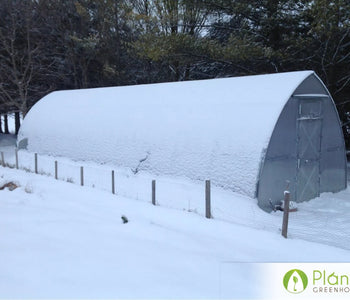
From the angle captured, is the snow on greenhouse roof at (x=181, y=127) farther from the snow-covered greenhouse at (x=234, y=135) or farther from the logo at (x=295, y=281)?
the logo at (x=295, y=281)

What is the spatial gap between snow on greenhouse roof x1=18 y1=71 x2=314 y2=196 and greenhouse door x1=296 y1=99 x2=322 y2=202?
119cm

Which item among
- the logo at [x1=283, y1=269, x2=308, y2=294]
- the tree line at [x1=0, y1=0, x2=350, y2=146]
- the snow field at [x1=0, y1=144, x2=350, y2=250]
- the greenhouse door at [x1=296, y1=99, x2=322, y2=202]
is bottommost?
the snow field at [x1=0, y1=144, x2=350, y2=250]

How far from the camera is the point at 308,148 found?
39.3 ft

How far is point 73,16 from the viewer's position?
1180 inches

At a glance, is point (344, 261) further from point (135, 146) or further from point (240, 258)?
point (135, 146)

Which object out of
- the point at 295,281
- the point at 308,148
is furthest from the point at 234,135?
the point at 295,281

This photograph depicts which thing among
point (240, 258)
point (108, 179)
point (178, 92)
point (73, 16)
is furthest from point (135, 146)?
point (73, 16)

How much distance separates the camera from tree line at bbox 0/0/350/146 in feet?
61.5

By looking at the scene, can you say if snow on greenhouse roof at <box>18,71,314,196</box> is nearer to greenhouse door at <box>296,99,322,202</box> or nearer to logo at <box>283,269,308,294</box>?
greenhouse door at <box>296,99,322,202</box>

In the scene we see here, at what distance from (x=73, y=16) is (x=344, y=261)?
30.4 m

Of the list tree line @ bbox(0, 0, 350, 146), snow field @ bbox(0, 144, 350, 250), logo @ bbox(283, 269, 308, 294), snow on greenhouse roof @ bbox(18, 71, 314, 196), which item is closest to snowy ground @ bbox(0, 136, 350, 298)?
snow field @ bbox(0, 144, 350, 250)

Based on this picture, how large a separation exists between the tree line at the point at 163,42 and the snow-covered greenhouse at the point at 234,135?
5106mm

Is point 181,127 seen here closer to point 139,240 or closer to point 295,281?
point 139,240

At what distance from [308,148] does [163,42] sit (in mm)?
11934
